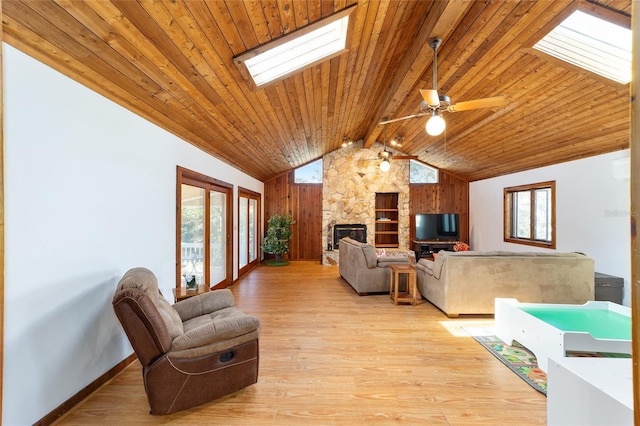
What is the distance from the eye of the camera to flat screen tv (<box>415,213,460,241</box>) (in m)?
8.02

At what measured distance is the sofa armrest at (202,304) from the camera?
275cm

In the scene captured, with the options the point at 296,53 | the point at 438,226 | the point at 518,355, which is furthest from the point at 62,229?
the point at 438,226

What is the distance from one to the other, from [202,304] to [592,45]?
4.73 m

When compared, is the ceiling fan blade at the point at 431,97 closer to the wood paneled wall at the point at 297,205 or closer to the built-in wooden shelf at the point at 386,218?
the built-in wooden shelf at the point at 386,218

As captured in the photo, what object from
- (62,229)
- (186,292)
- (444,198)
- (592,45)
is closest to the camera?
(62,229)

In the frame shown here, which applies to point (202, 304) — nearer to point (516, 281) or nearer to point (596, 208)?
point (516, 281)

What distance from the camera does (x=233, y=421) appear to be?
201cm

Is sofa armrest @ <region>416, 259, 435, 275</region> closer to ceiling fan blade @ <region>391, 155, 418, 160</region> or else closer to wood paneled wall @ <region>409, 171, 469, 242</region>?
wood paneled wall @ <region>409, 171, 469, 242</region>

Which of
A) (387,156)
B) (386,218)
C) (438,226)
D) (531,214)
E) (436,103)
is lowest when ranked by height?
(438,226)

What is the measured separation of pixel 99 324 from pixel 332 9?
314 centimetres

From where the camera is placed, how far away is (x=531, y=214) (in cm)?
A: 616

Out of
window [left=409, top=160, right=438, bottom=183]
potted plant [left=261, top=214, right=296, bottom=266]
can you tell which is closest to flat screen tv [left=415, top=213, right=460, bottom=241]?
window [left=409, top=160, right=438, bottom=183]

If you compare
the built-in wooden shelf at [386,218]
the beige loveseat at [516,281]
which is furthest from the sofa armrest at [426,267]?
the built-in wooden shelf at [386,218]

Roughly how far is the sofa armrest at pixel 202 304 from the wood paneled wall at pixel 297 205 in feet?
18.6
